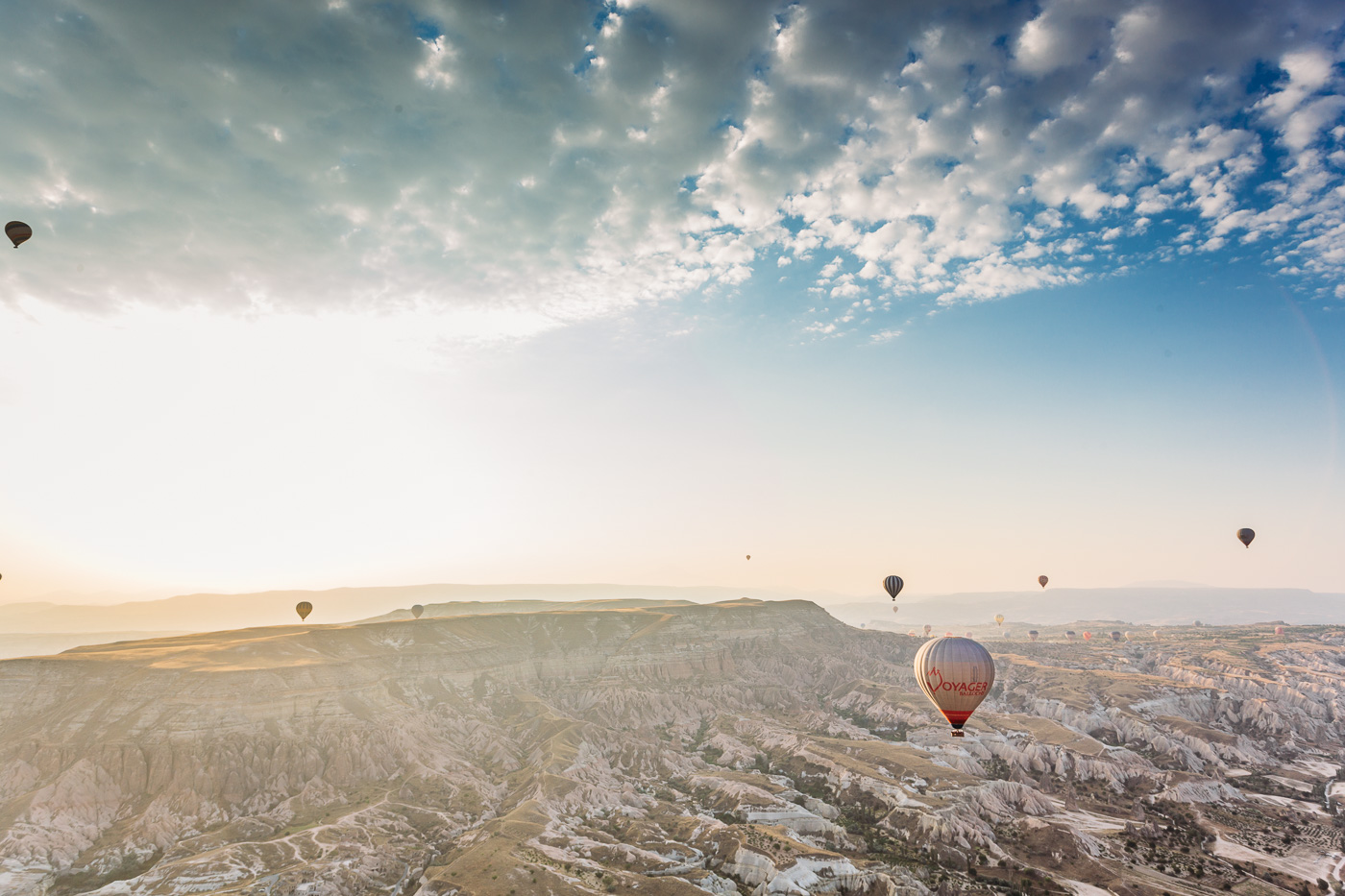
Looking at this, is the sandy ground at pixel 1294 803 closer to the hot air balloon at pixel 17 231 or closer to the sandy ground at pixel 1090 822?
the sandy ground at pixel 1090 822

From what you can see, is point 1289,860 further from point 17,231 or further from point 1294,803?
point 17,231

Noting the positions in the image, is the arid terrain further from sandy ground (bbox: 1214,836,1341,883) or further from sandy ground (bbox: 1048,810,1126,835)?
sandy ground (bbox: 1048,810,1126,835)

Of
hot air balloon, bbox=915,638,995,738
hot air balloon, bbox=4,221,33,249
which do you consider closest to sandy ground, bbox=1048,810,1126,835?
hot air balloon, bbox=915,638,995,738

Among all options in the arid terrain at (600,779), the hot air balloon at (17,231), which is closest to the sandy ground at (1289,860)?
the arid terrain at (600,779)

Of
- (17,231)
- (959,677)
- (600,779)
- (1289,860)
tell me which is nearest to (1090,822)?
(1289,860)

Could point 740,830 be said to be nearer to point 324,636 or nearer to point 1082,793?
point 1082,793

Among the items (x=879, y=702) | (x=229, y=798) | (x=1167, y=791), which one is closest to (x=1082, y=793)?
(x=1167, y=791)
